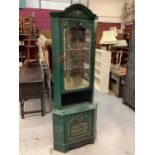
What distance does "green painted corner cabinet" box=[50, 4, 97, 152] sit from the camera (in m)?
2.18

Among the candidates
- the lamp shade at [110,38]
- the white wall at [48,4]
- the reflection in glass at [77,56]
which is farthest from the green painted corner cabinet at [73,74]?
the white wall at [48,4]

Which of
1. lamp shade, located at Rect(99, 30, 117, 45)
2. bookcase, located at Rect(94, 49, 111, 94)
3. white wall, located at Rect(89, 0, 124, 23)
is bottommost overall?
bookcase, located at Rect(94, 49, 111, 94)

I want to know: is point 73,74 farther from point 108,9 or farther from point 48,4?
point 108,9

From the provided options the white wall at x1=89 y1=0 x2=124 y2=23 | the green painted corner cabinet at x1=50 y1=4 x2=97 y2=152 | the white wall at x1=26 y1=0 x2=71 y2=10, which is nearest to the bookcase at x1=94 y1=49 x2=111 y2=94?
the green painted corner cabinet at x1=50 y1=4 x2=97 y2=152

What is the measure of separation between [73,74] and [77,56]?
256 millimetres

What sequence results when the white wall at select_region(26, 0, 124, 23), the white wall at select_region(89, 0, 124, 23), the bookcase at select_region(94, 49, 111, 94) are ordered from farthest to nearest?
the white wall at select_region(89, 0, 124, 23) → the white wall at select_region(26, 0, 124, 23) → the bookcase at select_region(94, 49, 111, 94)

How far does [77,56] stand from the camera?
253 cm

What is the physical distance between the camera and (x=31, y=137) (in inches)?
112

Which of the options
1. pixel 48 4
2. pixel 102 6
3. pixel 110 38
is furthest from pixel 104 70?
pixel 48 4

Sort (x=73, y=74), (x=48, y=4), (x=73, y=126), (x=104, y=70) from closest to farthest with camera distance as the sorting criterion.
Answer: (x=73, y=126) → (x=73, y=74) → (x=104, y=70) → (x=48, y=4)

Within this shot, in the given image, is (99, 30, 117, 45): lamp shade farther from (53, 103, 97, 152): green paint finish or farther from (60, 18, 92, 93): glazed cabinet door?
(53, 103, 97, 152): green paint finish

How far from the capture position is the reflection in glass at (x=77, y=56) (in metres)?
2.34

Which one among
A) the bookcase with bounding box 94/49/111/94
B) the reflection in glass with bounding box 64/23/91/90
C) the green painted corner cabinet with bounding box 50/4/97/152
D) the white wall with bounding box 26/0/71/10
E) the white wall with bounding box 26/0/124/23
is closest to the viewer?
the green painted corner cabinet with bounding box 50/4/97/152
